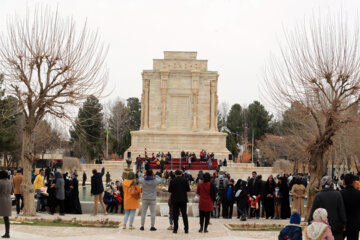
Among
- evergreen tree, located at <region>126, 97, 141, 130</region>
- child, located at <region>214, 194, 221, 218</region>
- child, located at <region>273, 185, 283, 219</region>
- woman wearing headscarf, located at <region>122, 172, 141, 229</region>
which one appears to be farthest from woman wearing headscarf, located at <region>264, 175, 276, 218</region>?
evergreen tree, located at <region>126, 97, 141, 130</region>

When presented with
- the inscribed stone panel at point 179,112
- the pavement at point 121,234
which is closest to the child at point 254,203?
the pavement at point 121,234

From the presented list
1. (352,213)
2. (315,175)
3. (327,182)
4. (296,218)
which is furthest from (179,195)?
(315,175)

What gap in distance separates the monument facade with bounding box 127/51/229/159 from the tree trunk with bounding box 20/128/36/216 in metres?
32.4

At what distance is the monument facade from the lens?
48781 mm

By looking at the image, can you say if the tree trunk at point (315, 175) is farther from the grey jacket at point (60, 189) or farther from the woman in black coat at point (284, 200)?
the grey jacket at point (60, 189)

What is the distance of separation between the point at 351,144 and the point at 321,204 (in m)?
31.3

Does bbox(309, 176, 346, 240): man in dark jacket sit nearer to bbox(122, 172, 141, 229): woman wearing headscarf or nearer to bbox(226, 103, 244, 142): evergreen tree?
bbox(122, 172, 141, 229): woman wearing headscarf

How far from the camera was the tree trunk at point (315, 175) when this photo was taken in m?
15.7

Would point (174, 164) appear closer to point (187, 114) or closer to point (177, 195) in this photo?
point (187, 114)

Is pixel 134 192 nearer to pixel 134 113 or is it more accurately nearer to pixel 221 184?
pixel 221 184

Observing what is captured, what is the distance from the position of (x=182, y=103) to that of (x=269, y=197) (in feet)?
109

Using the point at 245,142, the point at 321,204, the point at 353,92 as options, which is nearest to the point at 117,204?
the point at 353,92

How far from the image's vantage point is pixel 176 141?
159ft

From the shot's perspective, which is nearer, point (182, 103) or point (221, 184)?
point (221, 184)
